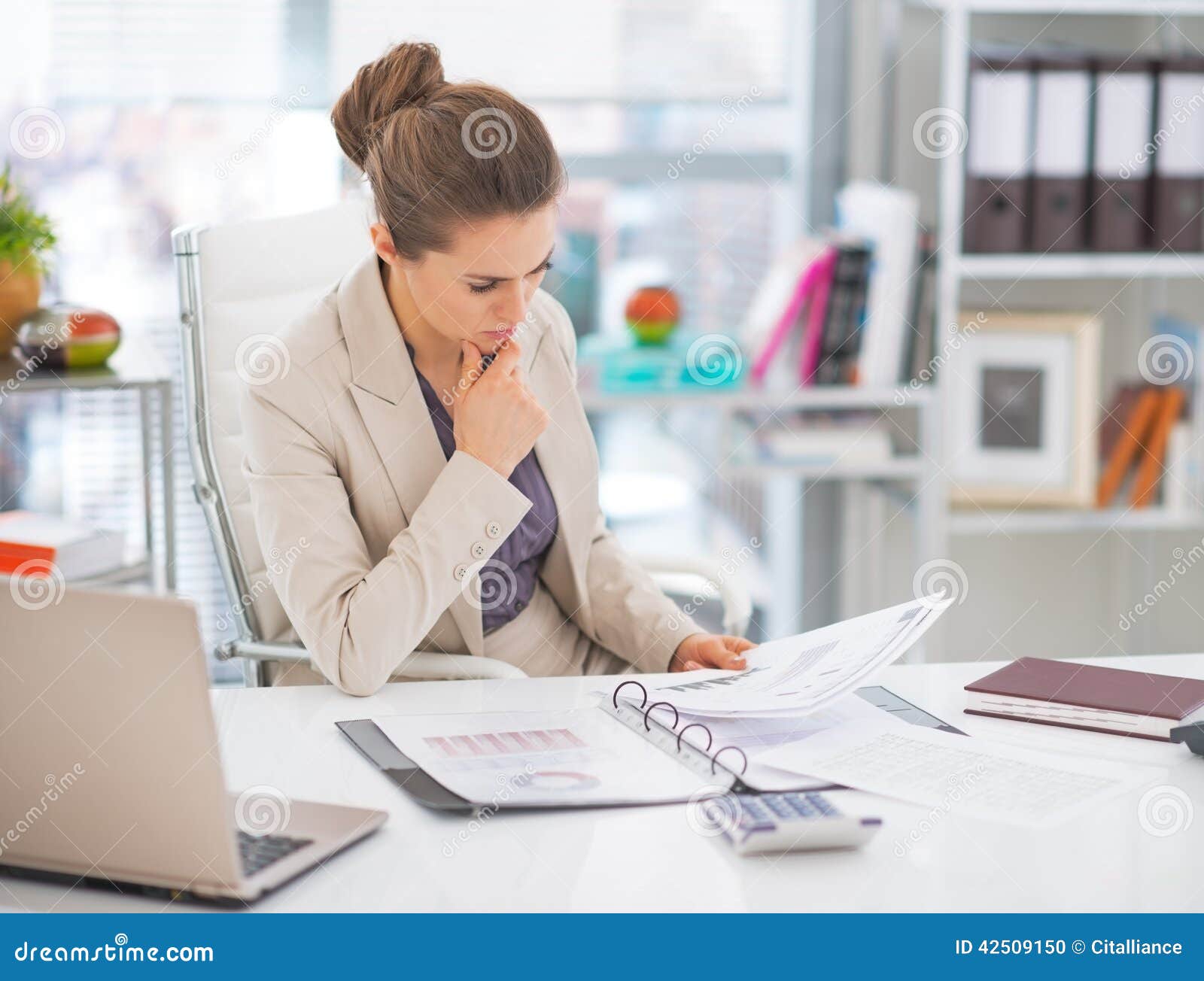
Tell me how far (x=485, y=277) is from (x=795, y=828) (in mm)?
767

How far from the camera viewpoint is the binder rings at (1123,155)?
258 centimetres

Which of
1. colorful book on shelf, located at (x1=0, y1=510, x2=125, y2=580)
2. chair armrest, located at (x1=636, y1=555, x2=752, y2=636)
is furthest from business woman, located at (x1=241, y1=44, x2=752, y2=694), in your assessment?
colorful book on shelf, located at (x1=0, y1=510, x2=125, y2=580)

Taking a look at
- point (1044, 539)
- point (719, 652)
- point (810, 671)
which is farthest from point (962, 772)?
point (1044, 539)

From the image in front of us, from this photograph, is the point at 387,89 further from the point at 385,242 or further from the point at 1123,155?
the point at 1123,155

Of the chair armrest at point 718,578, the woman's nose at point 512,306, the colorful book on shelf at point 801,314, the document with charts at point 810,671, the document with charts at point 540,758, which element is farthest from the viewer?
the colorful book on shelf at point 801,314

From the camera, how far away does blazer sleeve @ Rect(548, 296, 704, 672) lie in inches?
64.7

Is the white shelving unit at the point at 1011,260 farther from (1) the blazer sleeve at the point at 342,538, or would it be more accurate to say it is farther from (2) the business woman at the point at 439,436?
(1) the blazer sleeve at the point at 342,538

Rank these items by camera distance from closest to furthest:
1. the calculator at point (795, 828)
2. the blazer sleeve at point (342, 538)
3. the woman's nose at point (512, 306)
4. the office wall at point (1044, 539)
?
the calculator at point (795, 828) < the blazer sleeve at point (342, 538) < the woman's nose at point (512, 306) < the office wall at point (1044, 539)

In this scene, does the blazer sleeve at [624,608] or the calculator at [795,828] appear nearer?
the calculator at [795,828]

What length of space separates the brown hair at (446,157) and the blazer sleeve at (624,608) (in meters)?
0.30

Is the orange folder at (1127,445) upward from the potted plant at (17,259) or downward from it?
downward

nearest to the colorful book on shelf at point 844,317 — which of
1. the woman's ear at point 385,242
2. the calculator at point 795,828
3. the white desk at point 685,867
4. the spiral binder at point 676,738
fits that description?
the woman's ear at point 385,242

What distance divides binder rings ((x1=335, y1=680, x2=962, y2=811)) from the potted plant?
1.25 m
